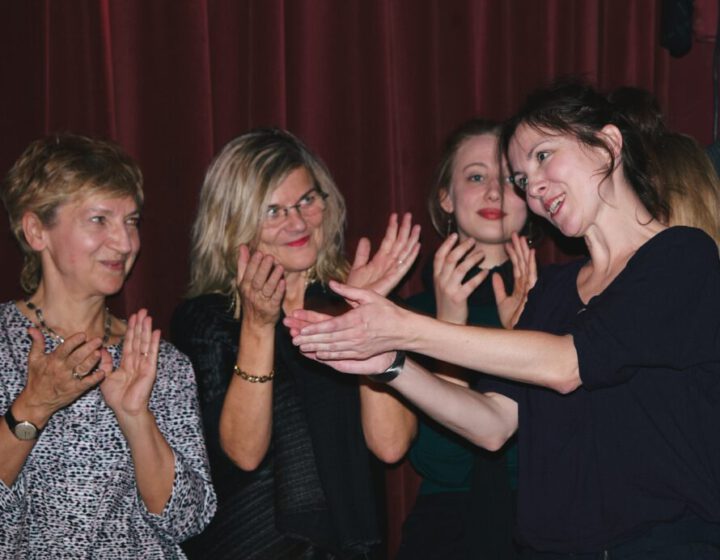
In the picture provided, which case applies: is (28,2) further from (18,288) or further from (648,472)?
(648,472)

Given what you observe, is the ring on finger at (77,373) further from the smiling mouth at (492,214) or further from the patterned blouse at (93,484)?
the smiling mouth at (492,214)

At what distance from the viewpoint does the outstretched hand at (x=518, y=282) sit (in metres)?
2.46

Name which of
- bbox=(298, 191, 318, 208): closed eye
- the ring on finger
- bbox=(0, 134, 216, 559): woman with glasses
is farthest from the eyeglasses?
the ring on finger

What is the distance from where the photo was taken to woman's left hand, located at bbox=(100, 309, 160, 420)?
2.17m

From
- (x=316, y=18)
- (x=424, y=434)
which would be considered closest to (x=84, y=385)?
(x=424, y=434)

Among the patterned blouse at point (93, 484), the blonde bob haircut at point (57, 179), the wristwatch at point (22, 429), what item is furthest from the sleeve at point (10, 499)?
the blonde bob haircut at point (57, 179)

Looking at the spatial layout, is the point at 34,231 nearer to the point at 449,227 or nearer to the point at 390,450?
the point at 390,450

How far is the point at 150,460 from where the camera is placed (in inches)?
85.8

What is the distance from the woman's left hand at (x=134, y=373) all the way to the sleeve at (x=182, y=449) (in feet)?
0.42

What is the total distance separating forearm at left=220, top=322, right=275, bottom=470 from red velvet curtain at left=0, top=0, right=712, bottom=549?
0.57m

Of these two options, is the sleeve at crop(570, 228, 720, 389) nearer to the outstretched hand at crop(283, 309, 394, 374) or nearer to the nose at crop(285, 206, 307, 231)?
the outstretched hand at crop(283, 309, 394, 374)

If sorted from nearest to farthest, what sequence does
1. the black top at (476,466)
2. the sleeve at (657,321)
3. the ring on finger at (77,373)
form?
the sleeve at (657,321), the ring on finger at (77,373), the black top at (476,466)

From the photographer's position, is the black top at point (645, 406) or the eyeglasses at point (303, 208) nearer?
the black top at point (645, 406)

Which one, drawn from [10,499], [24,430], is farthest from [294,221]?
[10,499]
